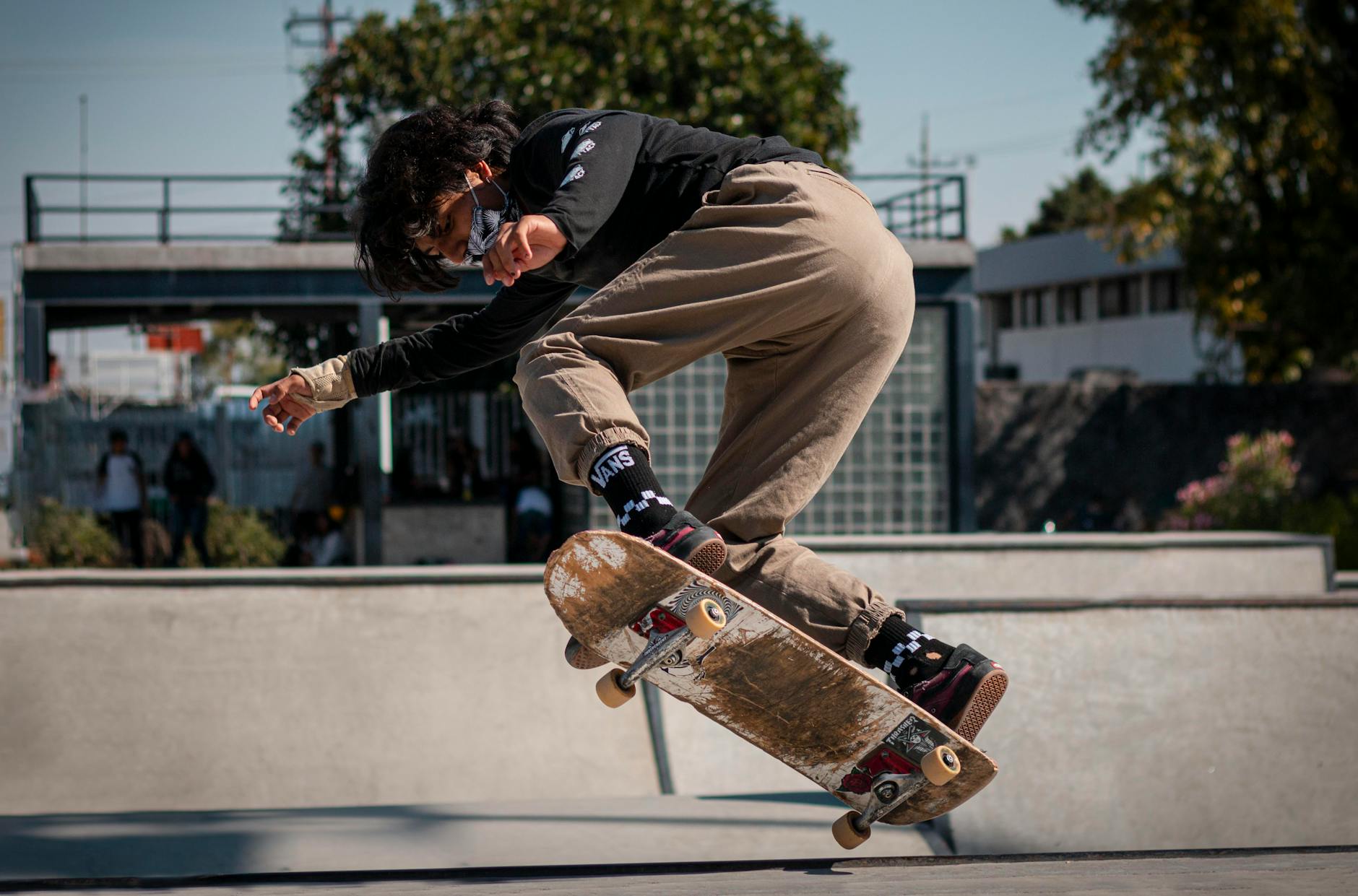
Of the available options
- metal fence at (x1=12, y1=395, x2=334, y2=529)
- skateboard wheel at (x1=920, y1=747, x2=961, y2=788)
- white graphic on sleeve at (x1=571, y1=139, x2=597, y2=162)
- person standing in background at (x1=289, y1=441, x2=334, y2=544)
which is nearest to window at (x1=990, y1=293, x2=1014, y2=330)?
metal fence at (x1=12, y1=395, x2=334, y2=529)

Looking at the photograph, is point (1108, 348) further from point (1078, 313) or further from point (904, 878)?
point (904, 878)

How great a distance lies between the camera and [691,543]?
7.54 feet

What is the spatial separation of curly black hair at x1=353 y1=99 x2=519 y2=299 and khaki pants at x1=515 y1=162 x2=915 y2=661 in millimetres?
418

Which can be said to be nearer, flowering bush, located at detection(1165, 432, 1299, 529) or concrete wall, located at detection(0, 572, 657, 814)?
concrete wall, located at detection(0, 572, 657, 814)

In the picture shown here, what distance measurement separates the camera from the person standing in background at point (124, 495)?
13023mm

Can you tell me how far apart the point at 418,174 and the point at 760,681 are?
1351 mm

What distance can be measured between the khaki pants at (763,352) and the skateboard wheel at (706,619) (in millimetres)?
346

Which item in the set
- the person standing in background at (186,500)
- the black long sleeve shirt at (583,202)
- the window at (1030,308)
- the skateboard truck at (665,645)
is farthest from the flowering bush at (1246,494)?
the window at (1030,308)

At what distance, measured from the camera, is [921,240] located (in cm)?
1369

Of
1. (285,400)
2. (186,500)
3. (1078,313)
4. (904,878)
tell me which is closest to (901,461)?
(186,500)

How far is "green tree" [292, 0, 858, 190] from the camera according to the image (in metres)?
16.9

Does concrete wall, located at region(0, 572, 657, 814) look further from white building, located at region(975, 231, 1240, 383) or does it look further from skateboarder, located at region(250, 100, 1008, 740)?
white building, located at region(975, 231, 1240, 383)

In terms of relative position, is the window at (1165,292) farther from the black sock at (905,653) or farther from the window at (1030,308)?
the black sock at (905,653)

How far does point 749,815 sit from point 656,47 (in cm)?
1466
